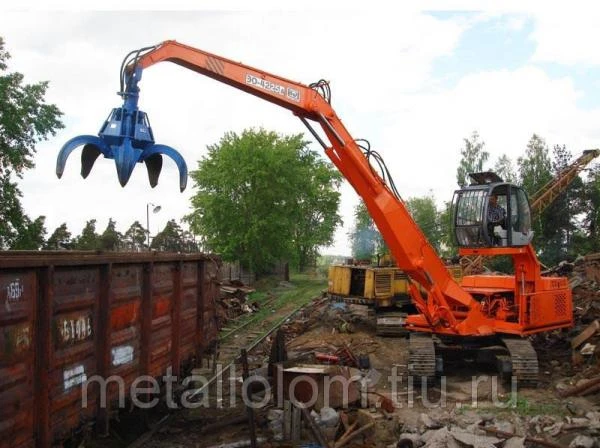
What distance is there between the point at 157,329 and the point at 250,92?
466 cm

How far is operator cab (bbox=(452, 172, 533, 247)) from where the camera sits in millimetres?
10414

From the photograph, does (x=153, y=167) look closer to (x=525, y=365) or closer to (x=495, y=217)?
(x=495, y=217)

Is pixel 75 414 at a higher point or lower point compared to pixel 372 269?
lower

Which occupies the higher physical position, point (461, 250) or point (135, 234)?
point (135, 234)

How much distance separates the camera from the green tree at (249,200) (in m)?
37.3

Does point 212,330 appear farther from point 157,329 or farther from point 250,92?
point 250,92

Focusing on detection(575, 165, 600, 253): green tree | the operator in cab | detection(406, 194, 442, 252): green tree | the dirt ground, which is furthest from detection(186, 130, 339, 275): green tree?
detection(406, 194, 442, 252): green tree

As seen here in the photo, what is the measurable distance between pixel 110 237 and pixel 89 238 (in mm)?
1632

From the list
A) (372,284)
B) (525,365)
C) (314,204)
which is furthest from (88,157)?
(314,204)

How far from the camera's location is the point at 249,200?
37719 millimetres

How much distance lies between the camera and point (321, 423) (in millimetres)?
7391

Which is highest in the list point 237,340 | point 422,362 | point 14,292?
point 14,292

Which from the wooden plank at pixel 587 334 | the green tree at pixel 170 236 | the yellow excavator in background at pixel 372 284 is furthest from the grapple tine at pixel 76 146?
the green tree at pixel 170 236

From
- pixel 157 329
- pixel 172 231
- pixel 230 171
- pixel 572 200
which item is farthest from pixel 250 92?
pixel 172 231
